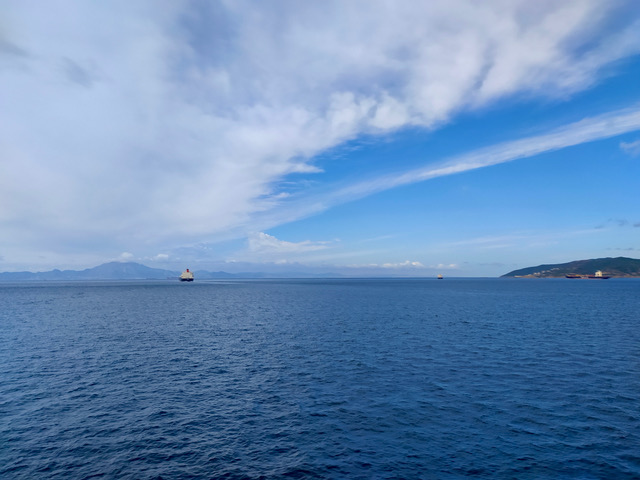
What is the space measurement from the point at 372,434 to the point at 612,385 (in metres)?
32.2

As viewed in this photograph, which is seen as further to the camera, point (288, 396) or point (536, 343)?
point (536, 343)

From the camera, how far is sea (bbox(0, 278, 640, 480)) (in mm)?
26516

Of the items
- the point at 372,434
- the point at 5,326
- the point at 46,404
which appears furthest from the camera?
the point at 5,326

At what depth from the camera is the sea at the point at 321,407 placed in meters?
26.5

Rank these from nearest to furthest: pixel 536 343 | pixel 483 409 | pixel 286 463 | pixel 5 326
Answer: pixel 286 463 < pixel 483 409 < pixel 536 343 < pixel 5 326

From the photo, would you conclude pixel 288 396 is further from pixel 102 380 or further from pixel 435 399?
pixel 102 380

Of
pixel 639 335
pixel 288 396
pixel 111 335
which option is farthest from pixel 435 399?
pixel 111 335

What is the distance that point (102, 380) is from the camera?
45.8m

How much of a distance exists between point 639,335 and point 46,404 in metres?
100

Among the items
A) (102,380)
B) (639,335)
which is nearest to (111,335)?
(102,380)

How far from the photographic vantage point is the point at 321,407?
3669 cm

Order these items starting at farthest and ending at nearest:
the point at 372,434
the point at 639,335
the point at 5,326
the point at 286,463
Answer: the point at 5,326, the point at 639,335, the point at 372,434, the point at 286,463

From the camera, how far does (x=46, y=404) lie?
37.8 meters

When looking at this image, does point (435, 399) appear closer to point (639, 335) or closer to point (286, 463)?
point (286, 463)
